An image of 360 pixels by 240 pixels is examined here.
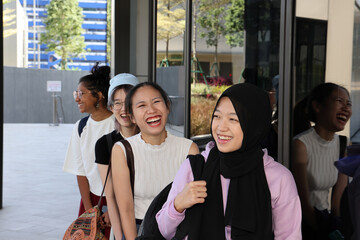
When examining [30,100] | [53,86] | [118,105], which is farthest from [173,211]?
[30,100]

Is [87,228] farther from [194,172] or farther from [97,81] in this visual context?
[97,81]

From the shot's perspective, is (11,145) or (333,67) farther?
(11,145)

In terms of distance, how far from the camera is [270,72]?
368 cm

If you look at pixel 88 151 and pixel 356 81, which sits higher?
pixel 356 81

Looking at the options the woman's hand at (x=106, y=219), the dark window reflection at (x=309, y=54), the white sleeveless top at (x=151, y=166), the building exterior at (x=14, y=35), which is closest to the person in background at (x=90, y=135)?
the woman's hand at (x=106, y=219)

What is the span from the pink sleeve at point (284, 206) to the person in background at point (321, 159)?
0.90 metres

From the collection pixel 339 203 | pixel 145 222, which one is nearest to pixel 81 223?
pixel 145 222

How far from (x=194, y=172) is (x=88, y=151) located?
6.24 feet

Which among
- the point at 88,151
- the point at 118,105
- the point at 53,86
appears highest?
the point at 118,105

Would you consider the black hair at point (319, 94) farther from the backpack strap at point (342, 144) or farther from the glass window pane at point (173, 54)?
the glass window pane at point (173, 54)

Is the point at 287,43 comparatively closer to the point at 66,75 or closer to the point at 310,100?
the point at 310,100

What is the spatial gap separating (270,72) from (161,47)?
2743 millimetres

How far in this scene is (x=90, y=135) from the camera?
3.99 m

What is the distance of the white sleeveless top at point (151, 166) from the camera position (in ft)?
9.62
